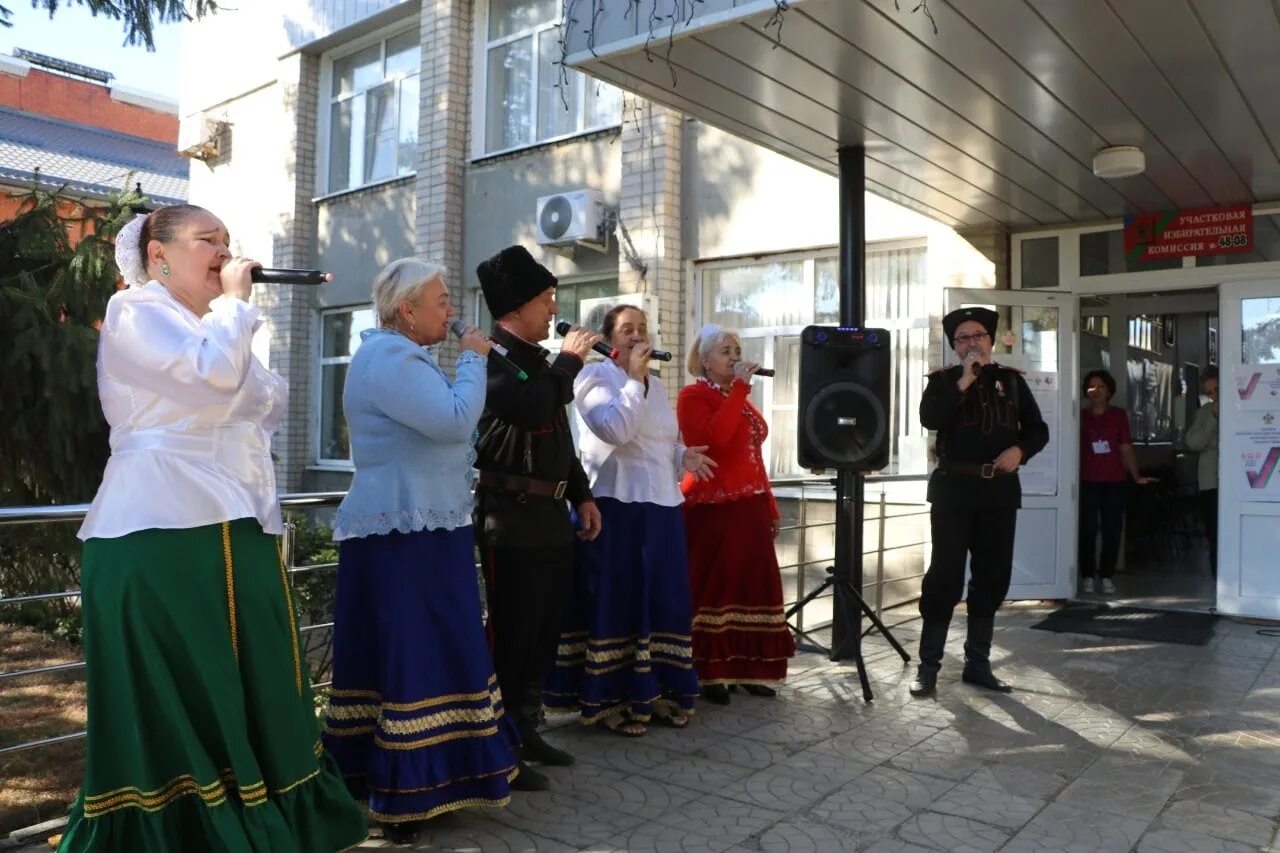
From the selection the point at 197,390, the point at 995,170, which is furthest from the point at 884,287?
the point at 197,390

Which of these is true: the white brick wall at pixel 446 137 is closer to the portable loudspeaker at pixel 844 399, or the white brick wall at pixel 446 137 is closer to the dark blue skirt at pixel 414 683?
the portable loudspeaker at pixel 844 399

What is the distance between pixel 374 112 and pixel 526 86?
2.77 meters

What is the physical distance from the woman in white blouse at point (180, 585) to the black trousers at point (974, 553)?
3.27 m

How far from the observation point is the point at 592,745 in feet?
13.0

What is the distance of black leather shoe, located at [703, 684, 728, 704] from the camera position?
4570 mm

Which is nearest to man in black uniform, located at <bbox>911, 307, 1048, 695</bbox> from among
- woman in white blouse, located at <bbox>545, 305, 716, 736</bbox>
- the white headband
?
woman in white blouse, located at <bbox>545, 305, 716, 736</bbox>

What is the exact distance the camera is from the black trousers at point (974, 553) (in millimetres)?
4840

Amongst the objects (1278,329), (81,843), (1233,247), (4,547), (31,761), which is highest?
(1233,247)

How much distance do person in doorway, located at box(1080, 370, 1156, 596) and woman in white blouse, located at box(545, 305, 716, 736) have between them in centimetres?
516

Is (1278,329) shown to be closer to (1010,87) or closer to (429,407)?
(1010,87)

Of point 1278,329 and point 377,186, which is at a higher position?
point 377,186

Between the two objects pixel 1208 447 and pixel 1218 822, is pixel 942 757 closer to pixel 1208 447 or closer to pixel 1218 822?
pixel 1218 822

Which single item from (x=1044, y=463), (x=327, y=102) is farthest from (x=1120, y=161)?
(x=327, y=102)

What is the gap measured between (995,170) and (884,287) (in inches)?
87.9
